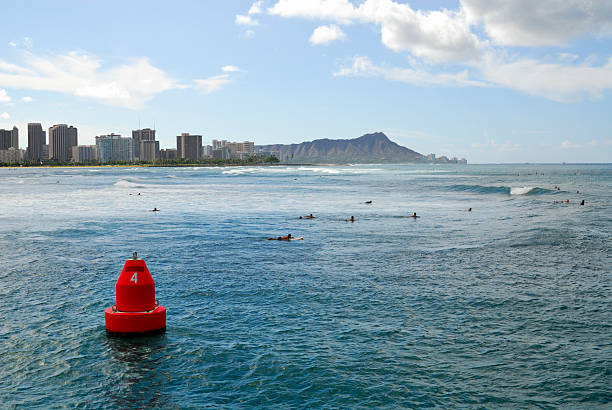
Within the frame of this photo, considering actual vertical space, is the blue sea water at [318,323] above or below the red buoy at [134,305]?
below

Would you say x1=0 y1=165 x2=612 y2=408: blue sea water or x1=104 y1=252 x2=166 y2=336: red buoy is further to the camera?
x1=104 y1=252 x2=166 y2=336: red buoy

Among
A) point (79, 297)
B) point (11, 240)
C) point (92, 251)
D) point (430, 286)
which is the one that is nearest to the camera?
point (79, 297)

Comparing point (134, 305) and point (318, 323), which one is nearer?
point (134, 305)

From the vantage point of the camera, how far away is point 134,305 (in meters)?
16.3

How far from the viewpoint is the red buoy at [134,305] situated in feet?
52.7

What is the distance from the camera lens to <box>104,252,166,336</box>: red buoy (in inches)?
633

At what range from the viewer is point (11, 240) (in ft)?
119

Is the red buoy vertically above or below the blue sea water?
above

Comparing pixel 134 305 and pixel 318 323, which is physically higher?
pixel 134 305

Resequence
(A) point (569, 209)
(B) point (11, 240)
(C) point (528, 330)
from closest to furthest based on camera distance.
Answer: (C) point (528, 330) → (B) point (11, 240) → (A) point (569, 209)

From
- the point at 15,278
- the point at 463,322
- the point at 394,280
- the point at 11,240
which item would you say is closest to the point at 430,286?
the point at 394,280

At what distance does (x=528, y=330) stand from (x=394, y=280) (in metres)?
7.54

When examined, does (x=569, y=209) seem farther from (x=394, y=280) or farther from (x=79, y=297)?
(x=79, y=297)

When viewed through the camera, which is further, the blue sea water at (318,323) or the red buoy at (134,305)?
the red buoy at (134,305)
